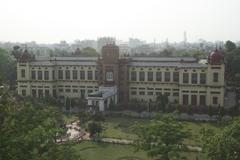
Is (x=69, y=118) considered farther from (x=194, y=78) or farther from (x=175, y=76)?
(x=194, y=78)

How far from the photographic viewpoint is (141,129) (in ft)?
84.6

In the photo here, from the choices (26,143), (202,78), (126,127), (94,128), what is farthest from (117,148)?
(202,78)

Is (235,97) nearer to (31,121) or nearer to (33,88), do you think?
(33,88)

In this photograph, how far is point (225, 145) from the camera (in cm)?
1933

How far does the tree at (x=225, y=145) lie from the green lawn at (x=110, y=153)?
8501mm

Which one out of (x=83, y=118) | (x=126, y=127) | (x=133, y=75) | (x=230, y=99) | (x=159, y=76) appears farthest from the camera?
(x=230, y=99)

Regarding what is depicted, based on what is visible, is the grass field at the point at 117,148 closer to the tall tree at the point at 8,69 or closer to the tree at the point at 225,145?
the tree at the point at 225,145

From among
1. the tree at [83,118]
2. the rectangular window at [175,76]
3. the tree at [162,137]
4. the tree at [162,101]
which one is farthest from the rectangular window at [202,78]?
the tree at [162,137]

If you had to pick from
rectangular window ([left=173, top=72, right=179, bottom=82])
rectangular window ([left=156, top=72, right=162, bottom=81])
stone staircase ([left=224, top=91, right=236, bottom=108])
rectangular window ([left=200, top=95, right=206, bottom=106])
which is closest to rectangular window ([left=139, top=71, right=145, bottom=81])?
rectangular window ([left=156, top=72, right=162, bottom=81])

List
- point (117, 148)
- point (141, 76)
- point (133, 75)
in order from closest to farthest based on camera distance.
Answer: point (117, 148)
point (141, 76)
point (133, 75)

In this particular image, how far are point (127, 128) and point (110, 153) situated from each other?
807 centimetres

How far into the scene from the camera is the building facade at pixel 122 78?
4703 centimetres

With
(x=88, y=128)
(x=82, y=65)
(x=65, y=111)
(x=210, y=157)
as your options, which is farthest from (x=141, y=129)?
(x=82, y=65)

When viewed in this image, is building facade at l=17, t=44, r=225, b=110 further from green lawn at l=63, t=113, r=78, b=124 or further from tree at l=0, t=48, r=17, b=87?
tree at l=0, t=48, r=17, b=87
